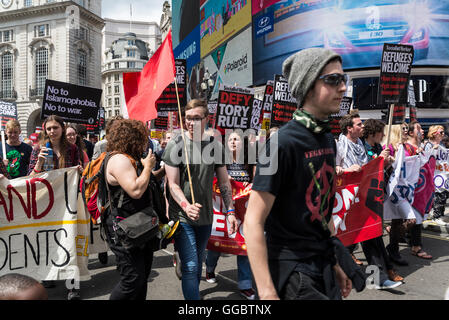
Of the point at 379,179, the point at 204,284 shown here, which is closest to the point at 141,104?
the point at 204,284

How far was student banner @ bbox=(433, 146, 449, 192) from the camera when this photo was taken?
314 inches

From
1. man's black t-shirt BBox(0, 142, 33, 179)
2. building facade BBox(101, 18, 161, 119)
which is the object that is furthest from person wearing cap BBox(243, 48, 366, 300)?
building facade BBox(101, 18, 161, 119)

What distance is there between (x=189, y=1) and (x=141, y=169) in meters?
45.2

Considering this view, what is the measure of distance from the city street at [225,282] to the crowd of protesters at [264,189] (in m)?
0.15

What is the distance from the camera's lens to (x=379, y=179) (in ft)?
15.6

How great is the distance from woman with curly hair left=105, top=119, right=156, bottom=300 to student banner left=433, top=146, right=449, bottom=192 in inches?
279

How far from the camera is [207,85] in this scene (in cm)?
3672

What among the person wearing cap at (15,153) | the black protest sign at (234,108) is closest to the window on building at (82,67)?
the black protest sign at (234,108)

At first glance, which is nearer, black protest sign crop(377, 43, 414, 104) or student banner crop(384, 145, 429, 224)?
student banner crop(384, 145, 429, 224)

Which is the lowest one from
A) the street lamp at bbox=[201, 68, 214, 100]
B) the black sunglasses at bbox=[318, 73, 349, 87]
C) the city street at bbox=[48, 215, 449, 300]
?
the city street at bbox=[48, 215, 449, 300]

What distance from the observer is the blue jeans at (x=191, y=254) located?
3162mm

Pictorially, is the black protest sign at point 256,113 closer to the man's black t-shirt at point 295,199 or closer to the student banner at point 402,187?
the student banner at point 402,187

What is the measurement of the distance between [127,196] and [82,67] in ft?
191

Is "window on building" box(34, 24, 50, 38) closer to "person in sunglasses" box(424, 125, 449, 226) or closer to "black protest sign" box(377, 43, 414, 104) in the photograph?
"person in sunglasses" box(424, 125, 449, 226)
